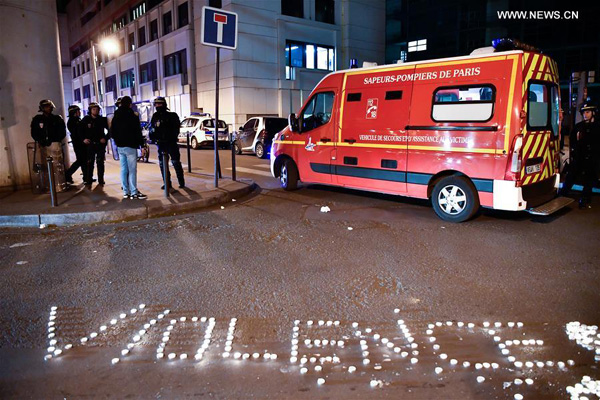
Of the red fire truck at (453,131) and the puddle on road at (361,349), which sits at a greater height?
the red fire truck at (453,131)

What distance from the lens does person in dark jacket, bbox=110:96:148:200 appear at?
7906 millimetres

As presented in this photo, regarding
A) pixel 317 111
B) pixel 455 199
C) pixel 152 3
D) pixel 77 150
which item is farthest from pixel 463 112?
pixel 152 3

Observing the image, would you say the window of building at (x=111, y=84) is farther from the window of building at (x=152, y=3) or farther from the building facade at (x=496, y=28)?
the building facade at (x=496, y=28)

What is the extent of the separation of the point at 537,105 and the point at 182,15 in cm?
3015

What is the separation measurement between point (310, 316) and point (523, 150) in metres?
4.25

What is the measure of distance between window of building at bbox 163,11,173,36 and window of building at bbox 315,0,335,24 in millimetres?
10851

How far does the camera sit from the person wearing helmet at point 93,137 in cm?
942

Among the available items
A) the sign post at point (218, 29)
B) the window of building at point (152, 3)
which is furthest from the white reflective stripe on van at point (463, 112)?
the window of building at point (152, 3)

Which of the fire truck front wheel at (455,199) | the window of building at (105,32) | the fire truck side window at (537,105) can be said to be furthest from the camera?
the window of building at (105,32)

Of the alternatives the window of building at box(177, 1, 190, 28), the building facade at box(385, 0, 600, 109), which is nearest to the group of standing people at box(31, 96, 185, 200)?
the building facade at box(385, 0, 600, 109)

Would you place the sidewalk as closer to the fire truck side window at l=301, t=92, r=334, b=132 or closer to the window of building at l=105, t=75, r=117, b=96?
the fire truck side window at l=301, t=92, r=334, b=132

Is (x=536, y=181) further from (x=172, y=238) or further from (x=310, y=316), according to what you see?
(x=172, y=238)

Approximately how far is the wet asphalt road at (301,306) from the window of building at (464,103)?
1598mm

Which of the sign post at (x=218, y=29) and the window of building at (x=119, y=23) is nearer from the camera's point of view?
the sign post at (x=218, y=29)
